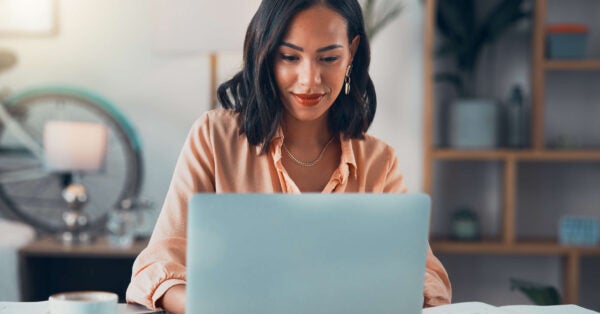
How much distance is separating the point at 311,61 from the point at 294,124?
0.62 ft

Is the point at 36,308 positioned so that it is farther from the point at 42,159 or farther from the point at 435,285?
the point at 42,159

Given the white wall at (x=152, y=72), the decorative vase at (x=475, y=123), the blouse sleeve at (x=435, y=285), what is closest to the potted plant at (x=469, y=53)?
the decorative vase at (x=475, y=123)

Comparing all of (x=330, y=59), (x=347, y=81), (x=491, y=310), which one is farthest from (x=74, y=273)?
(x=491, y=310)

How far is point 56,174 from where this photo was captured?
3.55 m

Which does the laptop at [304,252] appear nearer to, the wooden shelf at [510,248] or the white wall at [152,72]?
the wooden shelf at [510,248]

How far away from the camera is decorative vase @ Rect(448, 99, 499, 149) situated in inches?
130

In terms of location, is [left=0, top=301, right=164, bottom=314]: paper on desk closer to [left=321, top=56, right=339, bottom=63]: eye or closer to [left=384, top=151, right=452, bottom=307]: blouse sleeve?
[left=384, top=151, right=452, bottom=307]: blouse sleeve

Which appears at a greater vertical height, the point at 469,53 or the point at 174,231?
the point at 469,53

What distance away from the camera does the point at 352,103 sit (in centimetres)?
172

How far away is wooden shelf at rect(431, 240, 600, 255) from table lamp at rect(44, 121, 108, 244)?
4.59ft

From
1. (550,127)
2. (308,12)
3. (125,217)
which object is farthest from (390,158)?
(550,127)

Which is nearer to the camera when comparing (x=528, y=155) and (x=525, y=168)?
(x=528, y=155)

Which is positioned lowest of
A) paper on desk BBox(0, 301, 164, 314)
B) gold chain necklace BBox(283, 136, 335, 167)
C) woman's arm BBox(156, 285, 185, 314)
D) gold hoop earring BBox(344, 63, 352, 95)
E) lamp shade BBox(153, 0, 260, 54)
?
paper on desk BBox(0, 301, 164, 314)

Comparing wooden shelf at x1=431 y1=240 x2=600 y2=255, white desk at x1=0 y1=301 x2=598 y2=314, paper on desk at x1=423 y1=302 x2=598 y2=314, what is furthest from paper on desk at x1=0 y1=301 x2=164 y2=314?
wooden shelf at x1=431 y1=240 x2=600 y2=255
